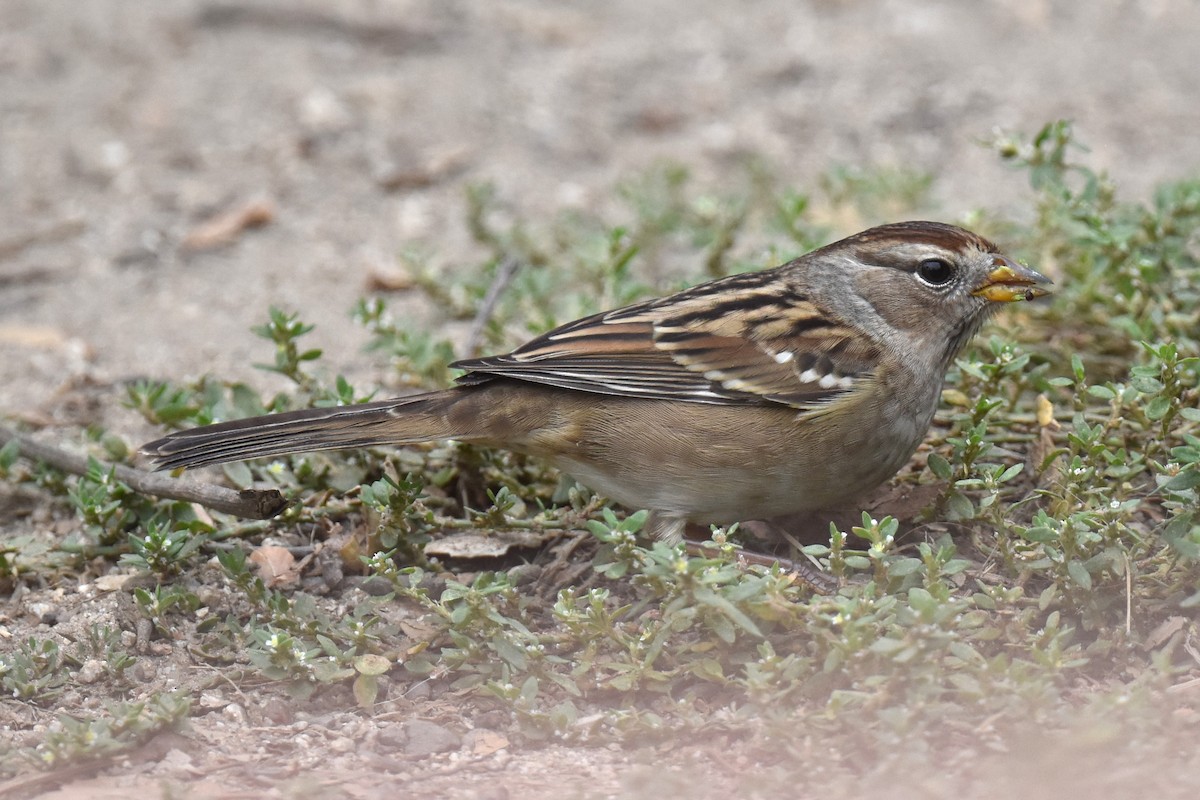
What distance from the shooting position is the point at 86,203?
21.4 feet

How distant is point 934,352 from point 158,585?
226 centimetres

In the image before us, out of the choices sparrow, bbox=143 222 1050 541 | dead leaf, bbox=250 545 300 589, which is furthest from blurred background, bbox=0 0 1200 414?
sparrow, bbox=143 222 1050 541

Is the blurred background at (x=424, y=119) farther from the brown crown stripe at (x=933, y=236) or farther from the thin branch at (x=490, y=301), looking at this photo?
the brown crown stripe at (x=933, y=236)

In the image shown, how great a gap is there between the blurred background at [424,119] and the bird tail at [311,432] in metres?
1.64

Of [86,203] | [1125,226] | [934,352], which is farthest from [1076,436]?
[86,203]

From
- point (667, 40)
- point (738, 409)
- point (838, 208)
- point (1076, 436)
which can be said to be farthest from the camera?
point (667, 40)

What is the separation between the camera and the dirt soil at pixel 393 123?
586 centimetres

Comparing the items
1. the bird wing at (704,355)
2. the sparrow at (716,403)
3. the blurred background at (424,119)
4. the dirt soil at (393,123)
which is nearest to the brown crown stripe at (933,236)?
the sparrow at (716,403)

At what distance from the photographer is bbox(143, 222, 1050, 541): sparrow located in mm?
3816

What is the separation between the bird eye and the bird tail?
1.41 m

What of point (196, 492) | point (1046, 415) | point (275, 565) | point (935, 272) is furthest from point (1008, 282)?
point (196, 492)

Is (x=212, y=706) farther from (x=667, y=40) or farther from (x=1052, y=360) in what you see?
(x=667, y=40)

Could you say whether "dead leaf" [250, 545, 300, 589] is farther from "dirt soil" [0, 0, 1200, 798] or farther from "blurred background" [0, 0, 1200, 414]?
"blurred background" [0, 0, 1200, 414]

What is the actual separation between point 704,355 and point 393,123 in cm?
357
